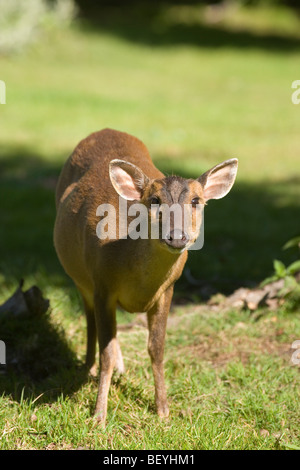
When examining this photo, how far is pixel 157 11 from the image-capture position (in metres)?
29.7

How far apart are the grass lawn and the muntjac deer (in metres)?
0.30

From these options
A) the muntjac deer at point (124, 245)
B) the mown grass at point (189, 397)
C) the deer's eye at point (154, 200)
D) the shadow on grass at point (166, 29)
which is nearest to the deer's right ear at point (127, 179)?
the muntjac deer at point (124, 245)

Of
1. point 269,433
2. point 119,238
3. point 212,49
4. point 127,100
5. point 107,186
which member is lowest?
point 269,433

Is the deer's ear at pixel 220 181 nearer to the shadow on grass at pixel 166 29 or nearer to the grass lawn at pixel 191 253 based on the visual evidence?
the grass lawn at pixel 191 253

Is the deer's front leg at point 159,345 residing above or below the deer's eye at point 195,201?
below

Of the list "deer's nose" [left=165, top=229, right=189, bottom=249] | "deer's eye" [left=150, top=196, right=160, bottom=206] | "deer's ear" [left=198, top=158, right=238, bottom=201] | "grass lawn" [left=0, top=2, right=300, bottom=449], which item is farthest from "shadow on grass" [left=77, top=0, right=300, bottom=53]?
"deer's nose" [left=165, top=229, right=189, bottom=249]

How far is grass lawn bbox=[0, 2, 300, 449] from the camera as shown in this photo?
416 centimetres

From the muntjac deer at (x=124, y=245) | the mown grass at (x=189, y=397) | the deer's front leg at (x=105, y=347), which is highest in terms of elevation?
the muntjac deer at (x=124, y=245)

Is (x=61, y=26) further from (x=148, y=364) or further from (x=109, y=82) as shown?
(x=148, y=364)

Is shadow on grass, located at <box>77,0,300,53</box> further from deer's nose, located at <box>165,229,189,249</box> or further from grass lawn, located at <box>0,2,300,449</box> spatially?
deer's nose, located at <box>165,229,189,249</box>

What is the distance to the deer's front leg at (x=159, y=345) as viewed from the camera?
13.9 ft

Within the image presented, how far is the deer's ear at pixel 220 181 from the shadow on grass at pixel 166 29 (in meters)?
21.6

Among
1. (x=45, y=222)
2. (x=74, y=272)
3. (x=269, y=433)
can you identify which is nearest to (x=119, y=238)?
(x=74, y=272)

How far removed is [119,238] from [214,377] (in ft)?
4.22
